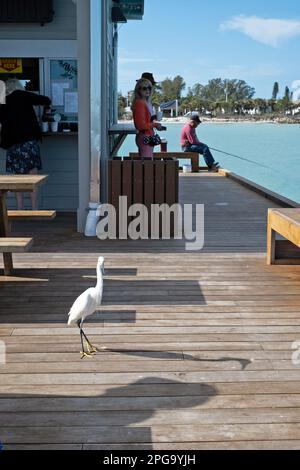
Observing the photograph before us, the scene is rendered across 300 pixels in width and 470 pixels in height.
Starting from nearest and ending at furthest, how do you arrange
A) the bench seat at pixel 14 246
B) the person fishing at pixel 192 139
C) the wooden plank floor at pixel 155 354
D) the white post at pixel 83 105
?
the wooden plank floor at pixel 155 354 < the bench seat at pixel 14 246 < the white post at pixel 83 105 < the person fishing at pixel 192 139

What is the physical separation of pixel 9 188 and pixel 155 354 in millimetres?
1884

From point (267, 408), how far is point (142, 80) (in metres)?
5.24

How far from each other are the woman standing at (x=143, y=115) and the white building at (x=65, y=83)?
0.38 meters

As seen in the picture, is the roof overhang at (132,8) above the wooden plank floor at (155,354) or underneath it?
above

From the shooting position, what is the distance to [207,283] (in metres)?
4.67

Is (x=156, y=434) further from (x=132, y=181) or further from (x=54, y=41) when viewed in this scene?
(x=54, y=41)

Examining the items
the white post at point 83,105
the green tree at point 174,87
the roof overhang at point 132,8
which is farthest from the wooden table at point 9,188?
the green tree at point 174,87

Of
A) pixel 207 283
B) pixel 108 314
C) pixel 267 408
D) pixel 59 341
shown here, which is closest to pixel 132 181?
pixel 207 283

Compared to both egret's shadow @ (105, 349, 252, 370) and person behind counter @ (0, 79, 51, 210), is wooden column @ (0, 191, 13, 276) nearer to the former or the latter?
egret's shadow @ (105, 349, 252, 370)

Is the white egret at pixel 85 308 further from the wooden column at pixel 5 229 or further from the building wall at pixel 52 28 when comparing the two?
the building wall at pixel 52 28

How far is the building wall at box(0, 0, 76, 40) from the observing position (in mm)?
7578

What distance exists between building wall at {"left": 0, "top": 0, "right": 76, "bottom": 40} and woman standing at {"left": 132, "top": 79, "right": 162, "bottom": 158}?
47.7 inches

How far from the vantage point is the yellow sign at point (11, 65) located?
7.69 metres

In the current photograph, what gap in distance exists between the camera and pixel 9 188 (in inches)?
178
